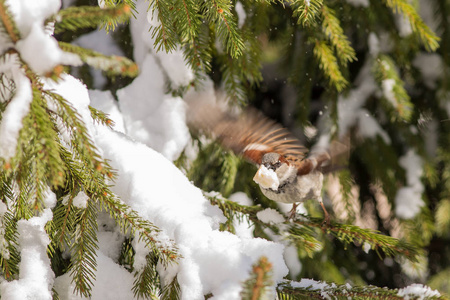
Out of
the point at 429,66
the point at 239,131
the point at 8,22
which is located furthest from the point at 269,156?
the point at 429,66

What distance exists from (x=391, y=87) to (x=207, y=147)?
2.79ft

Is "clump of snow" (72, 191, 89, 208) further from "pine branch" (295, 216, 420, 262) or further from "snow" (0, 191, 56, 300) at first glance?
"pine branch" (295, 216, 420, 262)

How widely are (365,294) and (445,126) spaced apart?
1.25 meters

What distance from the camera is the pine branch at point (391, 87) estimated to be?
1.63m

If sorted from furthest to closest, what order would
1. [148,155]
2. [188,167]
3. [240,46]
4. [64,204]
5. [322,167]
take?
1. [188,167]
2. [322,167]
3. [148,155]
4. [240,46]
5. [64,204]

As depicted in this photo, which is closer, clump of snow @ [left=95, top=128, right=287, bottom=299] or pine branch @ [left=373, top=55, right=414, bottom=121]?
clump of snow @ [left=95, top=128, right=287, bottom=299]

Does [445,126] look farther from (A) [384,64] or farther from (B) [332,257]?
(B) [332,257]

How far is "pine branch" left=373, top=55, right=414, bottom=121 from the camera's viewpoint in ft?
5.36

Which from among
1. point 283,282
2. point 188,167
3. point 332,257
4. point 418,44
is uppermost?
point 418,44

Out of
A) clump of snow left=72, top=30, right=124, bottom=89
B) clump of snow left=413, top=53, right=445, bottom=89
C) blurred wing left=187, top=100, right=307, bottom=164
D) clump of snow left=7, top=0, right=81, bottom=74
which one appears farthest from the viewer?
clump of snow left=413, top=53, right=445, bottom=89

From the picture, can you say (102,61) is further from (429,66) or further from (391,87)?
(429,66)

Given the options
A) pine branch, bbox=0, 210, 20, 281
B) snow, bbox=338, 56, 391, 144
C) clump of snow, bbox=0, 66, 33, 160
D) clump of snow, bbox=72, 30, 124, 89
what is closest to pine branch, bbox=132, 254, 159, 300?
pine branch, bbox=0, 210, 20, 281

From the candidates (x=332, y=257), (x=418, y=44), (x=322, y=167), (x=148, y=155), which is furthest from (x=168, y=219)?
(x=418, y=44)

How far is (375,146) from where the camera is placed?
5.91 ft
